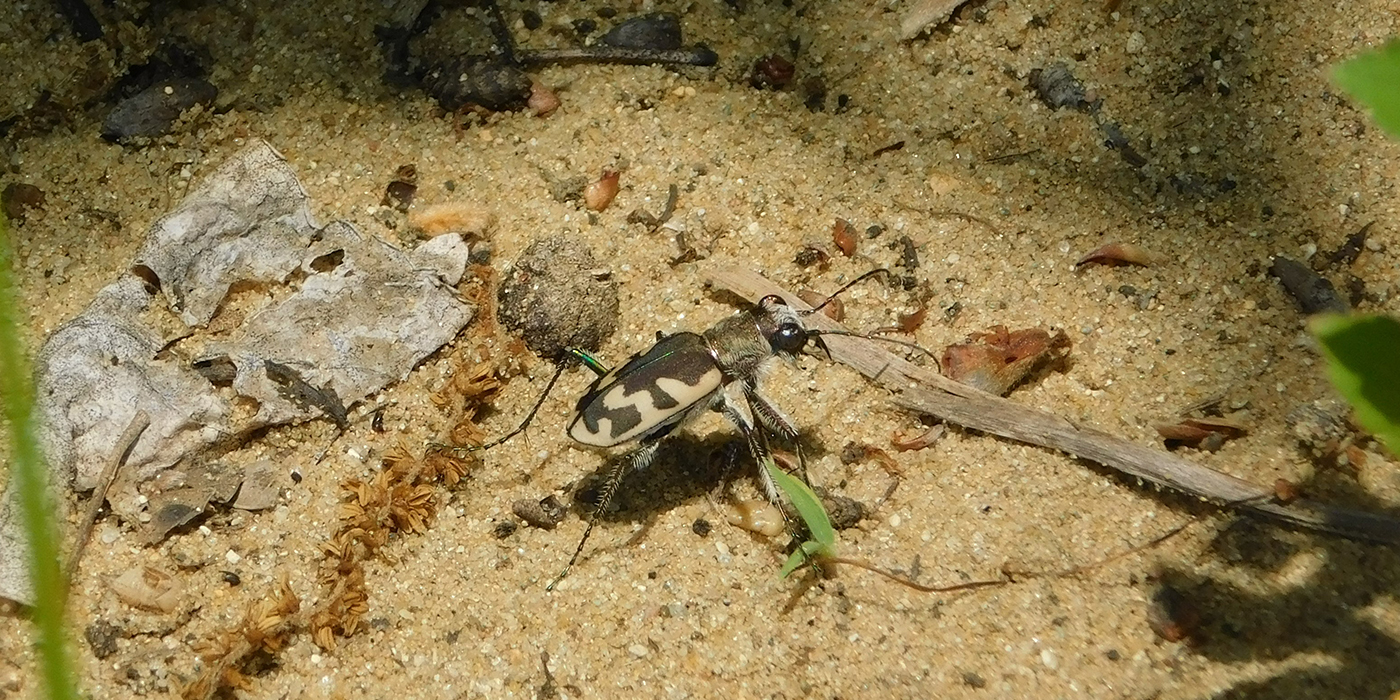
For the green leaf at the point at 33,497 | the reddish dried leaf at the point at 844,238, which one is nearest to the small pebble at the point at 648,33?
the reddish dried leaf at the point at 844,238

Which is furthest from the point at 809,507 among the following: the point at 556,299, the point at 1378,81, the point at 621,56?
the point at 621,56

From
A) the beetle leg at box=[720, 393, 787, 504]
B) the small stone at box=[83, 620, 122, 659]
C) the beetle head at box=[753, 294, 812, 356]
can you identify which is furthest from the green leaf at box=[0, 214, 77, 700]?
the beetle head at box=[753, 294, 812, 356]

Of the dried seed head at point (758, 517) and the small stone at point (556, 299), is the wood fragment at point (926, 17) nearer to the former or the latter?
the small stone at point (556, 299)

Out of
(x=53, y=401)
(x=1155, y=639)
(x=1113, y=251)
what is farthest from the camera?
(x=1113, y=251)

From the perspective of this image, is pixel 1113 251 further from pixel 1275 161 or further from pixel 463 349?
pixel 463 349

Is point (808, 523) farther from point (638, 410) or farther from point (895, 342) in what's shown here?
point (895, 342)

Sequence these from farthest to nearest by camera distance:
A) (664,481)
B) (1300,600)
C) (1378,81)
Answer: (664,481) → (1300,600) → (1378,81)

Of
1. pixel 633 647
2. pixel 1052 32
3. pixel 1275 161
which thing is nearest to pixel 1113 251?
pixel 1275 161
